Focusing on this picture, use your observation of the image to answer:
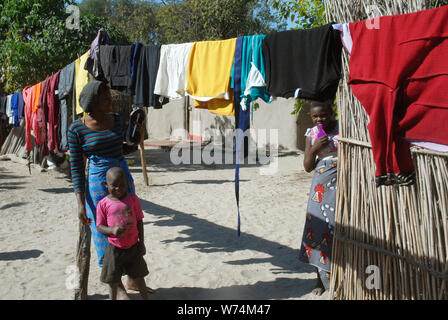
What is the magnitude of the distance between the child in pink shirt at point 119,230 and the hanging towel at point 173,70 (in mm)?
1277

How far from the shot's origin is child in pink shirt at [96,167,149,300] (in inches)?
109

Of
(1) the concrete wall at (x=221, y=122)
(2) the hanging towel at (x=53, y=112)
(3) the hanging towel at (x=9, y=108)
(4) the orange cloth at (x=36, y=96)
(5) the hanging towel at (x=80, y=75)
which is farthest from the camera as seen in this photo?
(1) the concrete wall at (x=221, y=122)

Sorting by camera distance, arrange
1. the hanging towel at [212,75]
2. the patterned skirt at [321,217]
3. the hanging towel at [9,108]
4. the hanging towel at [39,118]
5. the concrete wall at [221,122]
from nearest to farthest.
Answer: the patterned skirt at [321,217]
the hanging towel at [212,75]
the hanging towel at [39,118]
the hanging towel at [9,108]
the concrete wall at [221,122]

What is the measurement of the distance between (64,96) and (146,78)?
7.56 feet

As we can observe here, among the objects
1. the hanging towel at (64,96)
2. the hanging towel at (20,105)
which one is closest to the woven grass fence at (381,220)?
the hanging towel at (64,96)

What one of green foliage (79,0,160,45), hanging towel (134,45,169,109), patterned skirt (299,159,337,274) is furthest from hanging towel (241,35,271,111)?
green foliage (79,0,160,45)

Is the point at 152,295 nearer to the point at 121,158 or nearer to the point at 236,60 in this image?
the point at 121,158

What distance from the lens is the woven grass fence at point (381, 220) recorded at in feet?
7.79

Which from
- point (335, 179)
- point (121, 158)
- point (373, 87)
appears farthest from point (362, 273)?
point (121, 158)

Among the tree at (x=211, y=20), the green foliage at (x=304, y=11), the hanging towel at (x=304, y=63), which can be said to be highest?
the tree at (x=211, y=20)

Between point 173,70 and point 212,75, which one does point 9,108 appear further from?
point 212,75

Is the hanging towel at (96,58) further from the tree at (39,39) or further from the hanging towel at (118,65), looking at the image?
the tree at (39,39)

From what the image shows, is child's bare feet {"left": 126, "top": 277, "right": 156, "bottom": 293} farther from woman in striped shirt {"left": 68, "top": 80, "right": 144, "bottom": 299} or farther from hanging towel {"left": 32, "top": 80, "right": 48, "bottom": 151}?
hanging towel {"left": 32, "top": 80, "right": 48, "bottom": 151}
